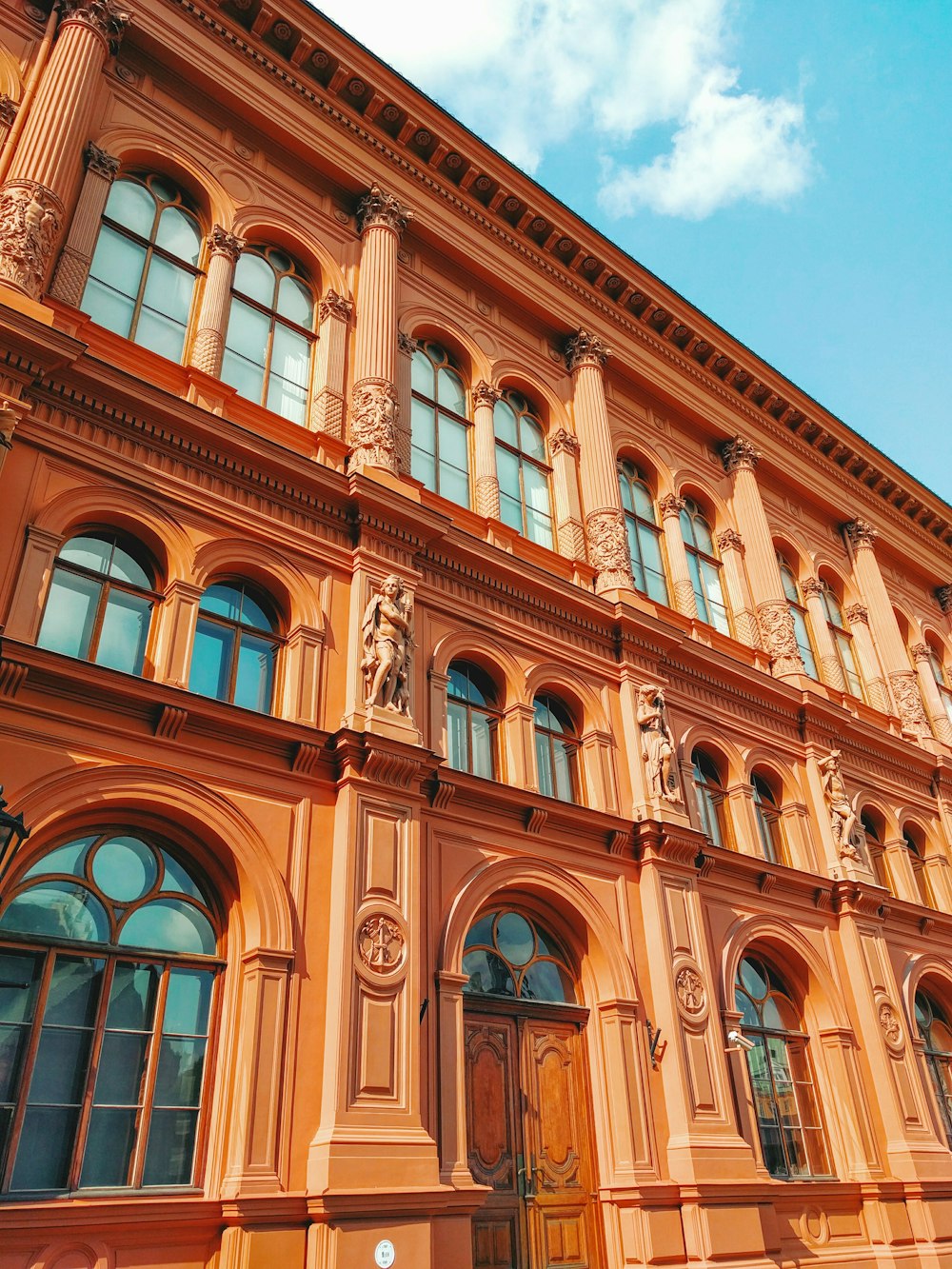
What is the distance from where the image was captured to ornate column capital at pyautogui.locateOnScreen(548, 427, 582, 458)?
18.1 m

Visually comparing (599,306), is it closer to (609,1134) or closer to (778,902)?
(778,902)

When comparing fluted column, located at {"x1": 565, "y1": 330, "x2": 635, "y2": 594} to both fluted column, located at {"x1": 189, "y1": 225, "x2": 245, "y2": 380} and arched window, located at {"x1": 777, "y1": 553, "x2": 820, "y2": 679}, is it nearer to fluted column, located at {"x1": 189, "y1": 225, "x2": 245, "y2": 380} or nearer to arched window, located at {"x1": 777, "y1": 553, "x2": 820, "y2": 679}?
arched window, located at {"x1": 777, "y1": 553, "x2": 820, "y2": 679}

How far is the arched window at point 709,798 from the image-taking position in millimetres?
16281


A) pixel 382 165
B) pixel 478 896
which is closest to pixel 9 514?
pixel 478 896

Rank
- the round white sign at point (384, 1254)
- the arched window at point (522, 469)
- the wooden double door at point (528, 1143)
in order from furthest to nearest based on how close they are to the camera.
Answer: the arched window at point (522, 469) → the wooden double door at point (528, 1143) → the round white sign at point (384, 1254)

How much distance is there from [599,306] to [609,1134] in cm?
1525

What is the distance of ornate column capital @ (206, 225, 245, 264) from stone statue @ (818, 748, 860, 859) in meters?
13.2

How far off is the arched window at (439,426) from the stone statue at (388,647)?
10.8 ft

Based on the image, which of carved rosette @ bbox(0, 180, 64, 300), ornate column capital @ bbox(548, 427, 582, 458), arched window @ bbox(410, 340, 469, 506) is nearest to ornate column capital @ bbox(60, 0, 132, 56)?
carved rosette @ bbox(0, 180, 64, 300)

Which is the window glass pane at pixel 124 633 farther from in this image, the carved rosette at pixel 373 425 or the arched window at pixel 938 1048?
the arched window at pixel 938 1048

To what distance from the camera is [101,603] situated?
35.1ft

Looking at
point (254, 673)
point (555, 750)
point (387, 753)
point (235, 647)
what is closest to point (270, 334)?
point (235, 647)

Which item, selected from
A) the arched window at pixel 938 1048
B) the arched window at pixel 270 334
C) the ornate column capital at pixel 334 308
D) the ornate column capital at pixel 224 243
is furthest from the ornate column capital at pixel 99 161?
the arched window at pixel 938 1048

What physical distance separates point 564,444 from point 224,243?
6.74m
